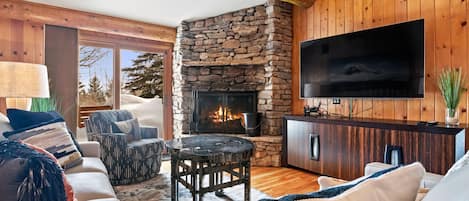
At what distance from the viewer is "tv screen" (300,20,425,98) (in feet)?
9.96

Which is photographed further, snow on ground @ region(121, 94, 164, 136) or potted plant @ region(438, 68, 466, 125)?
snow on ground @ region(121, 94, 164, 136)

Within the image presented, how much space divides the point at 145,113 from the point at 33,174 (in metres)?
4.42

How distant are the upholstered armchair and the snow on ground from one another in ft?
4.05

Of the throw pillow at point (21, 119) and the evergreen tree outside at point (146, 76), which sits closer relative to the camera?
the throw pillow at point (21, 119)

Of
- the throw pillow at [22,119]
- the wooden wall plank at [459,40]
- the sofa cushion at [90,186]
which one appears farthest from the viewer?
the wooden wall plank at [459,40]

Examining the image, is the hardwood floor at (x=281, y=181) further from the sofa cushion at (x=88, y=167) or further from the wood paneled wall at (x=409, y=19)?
the sofa cushion at (x=88, y=167)

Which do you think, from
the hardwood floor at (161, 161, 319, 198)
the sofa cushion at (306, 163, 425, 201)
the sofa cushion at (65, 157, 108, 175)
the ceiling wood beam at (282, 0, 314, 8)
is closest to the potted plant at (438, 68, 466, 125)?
the hardwood floor at (161, 161, 319, 198)

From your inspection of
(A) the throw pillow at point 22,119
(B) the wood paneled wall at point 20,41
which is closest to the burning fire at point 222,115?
(B) the wood paneled wall at point 20,41

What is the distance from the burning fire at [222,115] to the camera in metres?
4.68

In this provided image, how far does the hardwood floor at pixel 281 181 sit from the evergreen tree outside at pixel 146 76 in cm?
155

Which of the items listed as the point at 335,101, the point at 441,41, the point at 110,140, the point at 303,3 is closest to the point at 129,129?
the point at 110,140

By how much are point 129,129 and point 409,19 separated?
3587 millimetres

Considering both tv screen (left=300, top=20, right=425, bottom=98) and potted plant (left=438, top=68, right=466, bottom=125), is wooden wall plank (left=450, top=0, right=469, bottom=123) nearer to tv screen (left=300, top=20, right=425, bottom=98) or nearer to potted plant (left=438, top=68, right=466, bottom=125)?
potted plant (left=438, top=68, right=466, bottom=125)

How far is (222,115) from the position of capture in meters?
4.72
